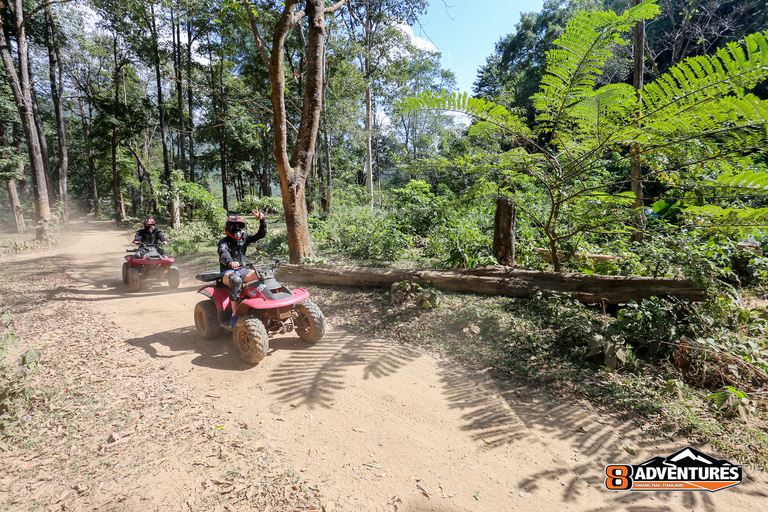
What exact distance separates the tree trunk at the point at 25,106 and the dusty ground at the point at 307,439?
14.2 meters

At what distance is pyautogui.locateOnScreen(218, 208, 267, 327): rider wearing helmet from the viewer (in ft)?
15.3

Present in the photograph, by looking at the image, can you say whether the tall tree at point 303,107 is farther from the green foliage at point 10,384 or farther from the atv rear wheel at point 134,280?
the green foliage at point 10,384

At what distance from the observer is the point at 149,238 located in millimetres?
8664

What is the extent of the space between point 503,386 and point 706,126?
3.32 meters

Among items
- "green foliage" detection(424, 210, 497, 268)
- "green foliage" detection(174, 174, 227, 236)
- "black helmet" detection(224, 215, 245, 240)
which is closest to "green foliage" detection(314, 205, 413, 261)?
"green foliage" detection(424, 210, 497, 268)

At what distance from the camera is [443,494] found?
8.16 ft

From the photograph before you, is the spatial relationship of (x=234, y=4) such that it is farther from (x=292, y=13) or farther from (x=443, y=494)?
(x=443, y=494)

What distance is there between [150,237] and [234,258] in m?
4.82

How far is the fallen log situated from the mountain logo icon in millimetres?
2330

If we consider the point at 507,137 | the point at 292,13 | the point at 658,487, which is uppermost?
the point at 292,13

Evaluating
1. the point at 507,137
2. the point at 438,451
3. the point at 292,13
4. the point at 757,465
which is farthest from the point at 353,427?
the point at 292,13

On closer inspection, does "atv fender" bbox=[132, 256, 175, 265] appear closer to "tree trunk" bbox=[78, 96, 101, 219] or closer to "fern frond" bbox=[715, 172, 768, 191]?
"fern frond" bbox=[715, 172, 768, 191]

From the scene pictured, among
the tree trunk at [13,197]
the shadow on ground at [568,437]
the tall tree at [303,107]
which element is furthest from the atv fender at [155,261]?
the tree trunk at [13,197]

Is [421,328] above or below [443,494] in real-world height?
above
